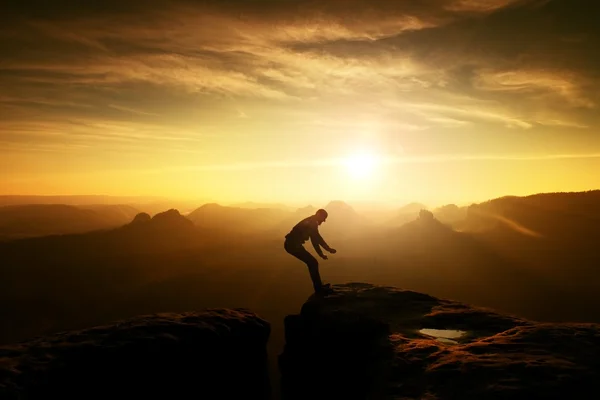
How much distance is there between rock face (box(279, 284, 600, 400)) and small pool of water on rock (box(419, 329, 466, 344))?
0.06m

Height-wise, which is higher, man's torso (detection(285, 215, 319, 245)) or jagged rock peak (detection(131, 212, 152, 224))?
man's torso (detection(285, 215, 319, 245))

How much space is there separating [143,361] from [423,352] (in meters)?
7.43

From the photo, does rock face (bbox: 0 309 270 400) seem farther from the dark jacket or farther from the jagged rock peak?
the jagged rock peak

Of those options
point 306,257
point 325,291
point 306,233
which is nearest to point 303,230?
point 306,233

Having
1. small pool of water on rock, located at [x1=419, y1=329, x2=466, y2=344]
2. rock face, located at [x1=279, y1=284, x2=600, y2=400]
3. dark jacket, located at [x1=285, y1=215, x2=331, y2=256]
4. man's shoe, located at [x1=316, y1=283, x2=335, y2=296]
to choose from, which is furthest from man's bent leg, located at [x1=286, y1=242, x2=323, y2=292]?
small pool of water on rock, located at [x1=419, y1=329, x2=466, y2=344]

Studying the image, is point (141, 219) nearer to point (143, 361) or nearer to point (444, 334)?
point (143, 361)

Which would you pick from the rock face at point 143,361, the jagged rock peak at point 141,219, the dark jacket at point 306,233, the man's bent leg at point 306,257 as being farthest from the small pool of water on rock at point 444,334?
the jagged rock peak at point 141,219

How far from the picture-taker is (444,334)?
1097cm

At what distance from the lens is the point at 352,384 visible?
10789 mm

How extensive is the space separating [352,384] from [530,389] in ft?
18.3

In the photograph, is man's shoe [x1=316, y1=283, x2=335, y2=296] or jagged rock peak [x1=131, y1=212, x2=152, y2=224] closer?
man's shoe [x1=316, y1=283, x2=335, y2=296]

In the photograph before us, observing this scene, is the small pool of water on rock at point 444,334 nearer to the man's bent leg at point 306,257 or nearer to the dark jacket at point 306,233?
the man's bent leg at point 306,257

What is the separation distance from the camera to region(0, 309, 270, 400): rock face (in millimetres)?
8766

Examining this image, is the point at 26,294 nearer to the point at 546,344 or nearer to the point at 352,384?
the point at 352,384
